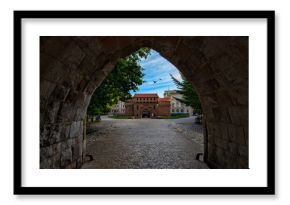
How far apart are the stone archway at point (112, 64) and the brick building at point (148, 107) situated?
2829 centimetres

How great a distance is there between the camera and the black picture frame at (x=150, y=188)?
80.4 inches

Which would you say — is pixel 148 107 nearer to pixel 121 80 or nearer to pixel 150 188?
pixel 121 80

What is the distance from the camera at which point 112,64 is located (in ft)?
10.6

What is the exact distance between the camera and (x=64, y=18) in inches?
82.2

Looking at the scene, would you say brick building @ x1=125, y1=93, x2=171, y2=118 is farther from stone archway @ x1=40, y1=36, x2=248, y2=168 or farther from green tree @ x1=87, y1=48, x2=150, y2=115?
stone archway @ x1=40, y1=36, x2=248, y2=168

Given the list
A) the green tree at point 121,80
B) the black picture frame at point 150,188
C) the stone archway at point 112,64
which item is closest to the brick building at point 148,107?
the green tree at point 121,80

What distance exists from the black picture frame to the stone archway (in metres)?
0.25

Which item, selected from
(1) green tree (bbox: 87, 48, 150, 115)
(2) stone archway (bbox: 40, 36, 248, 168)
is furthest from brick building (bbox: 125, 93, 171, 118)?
(2) stone archway (bbox: 40, 36, 248, 168)

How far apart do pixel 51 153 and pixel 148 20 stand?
2.24 meters

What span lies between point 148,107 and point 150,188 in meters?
32.1

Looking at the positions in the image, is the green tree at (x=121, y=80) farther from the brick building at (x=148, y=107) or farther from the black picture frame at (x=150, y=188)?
the brick building at (x=148, y=107)

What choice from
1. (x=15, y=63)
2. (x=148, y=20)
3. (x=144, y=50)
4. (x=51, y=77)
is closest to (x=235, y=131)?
(x=148, y=20)
